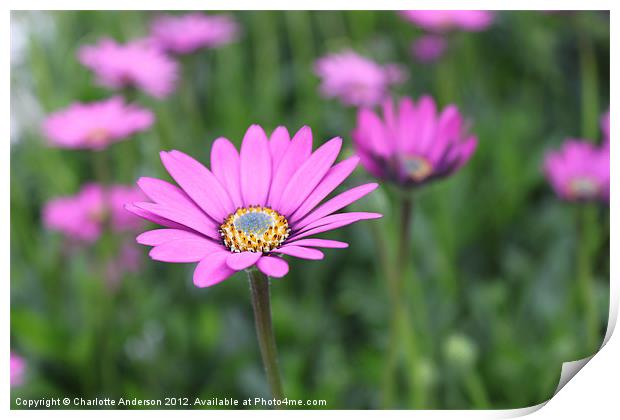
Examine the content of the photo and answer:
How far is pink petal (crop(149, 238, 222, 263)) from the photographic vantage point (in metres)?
0.42

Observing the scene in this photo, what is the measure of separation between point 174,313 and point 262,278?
0.48m

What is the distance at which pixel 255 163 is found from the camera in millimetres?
515

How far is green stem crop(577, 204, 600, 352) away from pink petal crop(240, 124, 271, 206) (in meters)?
0.48

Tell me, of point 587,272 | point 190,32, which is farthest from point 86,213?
point 587,272

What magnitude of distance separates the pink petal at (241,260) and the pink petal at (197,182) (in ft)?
0.23

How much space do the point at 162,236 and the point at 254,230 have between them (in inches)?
3.2

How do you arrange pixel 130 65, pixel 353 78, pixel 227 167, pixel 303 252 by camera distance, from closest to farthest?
1. pixel 303 252
2. pixel 227 167
3. pixel 130 65
4. pixel 353 78

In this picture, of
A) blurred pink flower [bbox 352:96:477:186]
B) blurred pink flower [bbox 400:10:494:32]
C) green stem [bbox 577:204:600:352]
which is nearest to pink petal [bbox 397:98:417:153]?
blurred pink flower [bbox 352:96:477:186]

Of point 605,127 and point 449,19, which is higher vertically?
point 449,19

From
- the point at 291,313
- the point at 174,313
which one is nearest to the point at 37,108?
the point at 174,313

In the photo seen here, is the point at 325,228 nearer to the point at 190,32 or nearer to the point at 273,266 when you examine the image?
the point at 273,266

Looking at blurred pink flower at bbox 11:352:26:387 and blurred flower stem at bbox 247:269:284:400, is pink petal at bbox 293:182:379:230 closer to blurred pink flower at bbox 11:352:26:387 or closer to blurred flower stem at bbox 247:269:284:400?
blurred flower stem at bbox 247:269:284:400

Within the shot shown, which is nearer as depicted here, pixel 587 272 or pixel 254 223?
pixel 254 223

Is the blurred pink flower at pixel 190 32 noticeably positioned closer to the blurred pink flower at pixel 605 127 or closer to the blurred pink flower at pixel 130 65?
the blurred pink flower at pixel 130 65
